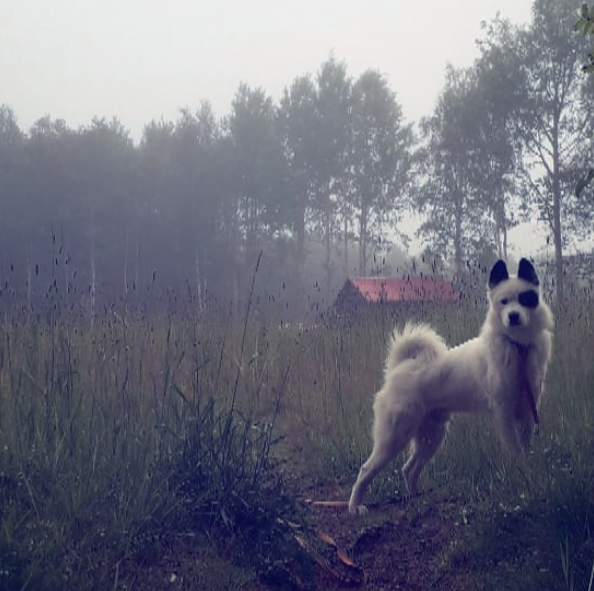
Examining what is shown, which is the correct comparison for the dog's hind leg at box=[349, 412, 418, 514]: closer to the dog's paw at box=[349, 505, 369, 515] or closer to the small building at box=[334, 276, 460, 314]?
the dog's paw at box=[349, 505, 369, 515]

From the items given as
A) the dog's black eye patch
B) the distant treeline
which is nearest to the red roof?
the dog's black eye patch

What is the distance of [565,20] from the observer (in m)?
22.7

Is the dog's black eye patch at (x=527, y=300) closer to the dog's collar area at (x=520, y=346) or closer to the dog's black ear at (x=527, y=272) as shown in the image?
the dog's black ear at (x=527, y=272)

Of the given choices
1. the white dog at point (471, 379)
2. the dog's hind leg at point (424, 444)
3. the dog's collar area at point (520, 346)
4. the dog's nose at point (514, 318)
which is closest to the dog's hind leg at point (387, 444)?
the white dog at point (471, 379)

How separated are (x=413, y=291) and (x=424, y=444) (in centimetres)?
401

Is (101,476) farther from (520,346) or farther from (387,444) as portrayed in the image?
(520,346)

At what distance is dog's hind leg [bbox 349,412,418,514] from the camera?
17.3 feet

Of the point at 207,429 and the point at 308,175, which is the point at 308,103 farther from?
the point at 207,429

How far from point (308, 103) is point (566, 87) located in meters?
18.3

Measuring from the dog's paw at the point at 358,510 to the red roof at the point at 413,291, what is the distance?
3.50 m

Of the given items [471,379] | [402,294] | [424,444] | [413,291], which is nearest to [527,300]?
[471,379]

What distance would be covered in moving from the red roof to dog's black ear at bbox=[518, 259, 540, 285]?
2938 millimetres

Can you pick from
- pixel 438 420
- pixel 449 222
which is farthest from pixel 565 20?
pixel 438 420

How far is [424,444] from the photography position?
545 centimetres
